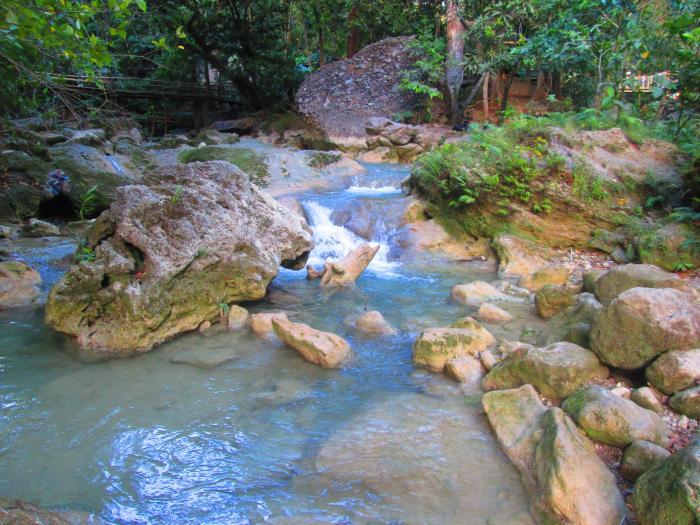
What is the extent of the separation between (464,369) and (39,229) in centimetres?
791

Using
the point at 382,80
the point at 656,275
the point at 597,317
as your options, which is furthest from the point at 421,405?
the point at 382,80

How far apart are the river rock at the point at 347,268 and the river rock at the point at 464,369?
285 centimetres

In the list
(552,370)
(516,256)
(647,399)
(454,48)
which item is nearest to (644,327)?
(647,399)

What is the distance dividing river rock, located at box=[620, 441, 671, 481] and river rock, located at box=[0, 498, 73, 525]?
3.14m

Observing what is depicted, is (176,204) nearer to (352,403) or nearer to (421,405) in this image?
(352,403)

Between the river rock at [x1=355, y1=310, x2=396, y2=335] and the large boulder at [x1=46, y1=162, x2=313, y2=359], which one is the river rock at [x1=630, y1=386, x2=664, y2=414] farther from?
the large boulder at [x1=46, y1=162, x2=313, y2=359]

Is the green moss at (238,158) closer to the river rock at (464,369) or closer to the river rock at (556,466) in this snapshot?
the river rock at (464,369)

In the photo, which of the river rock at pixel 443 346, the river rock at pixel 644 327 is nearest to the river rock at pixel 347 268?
the river rock at pixel 443 346

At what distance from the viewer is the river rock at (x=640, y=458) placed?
9.52 ft

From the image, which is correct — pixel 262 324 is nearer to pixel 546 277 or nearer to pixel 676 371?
pixel 676 371

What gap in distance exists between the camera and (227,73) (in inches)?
791

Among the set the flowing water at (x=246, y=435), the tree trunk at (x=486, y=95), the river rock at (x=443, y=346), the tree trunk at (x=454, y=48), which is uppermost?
the tree trunk at (x=454, y=48)

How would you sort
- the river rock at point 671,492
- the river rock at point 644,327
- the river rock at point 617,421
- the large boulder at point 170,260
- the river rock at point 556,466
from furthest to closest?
the large boulder at point 170,260 < the river rock at point 644,327 < the river rock at point 617,421 < the river rock at point 556,466 < the river rock at point 671,492

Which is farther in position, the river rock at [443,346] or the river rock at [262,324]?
the river rock at [262,324]
